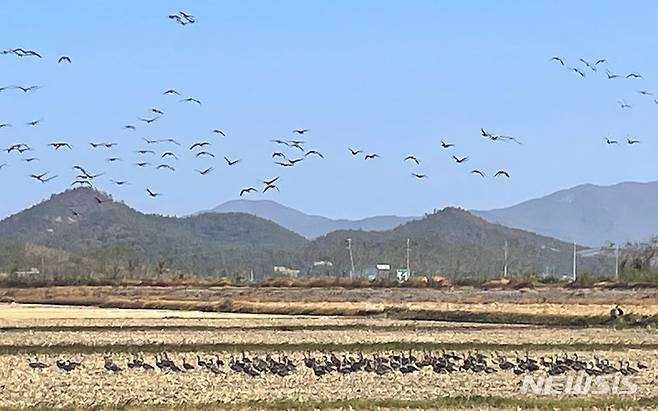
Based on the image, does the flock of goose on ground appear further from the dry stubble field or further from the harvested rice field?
the dry stubble field

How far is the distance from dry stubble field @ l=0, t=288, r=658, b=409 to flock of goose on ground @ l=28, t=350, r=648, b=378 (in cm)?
25

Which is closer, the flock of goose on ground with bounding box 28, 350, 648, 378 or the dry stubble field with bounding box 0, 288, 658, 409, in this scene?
the dry stubble field with bounding box 0, 288, 658, 409

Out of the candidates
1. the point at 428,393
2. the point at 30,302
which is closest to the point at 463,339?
the point at 428,393

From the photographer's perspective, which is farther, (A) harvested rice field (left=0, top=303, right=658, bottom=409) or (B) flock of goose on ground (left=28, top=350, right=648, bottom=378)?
(B) flock of goose on ground (left=28, top=350, right=648, bottom=378)

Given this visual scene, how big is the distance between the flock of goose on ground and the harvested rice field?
5 centimetres

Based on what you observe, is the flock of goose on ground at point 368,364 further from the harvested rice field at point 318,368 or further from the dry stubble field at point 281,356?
the dry stubble field at point 281,356

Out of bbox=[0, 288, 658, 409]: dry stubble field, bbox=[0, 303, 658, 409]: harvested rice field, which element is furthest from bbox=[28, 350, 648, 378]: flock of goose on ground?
bbox=[0, 288, 658, 409]: dry stubble field

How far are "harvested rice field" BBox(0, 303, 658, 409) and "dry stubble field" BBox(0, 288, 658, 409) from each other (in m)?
0.05

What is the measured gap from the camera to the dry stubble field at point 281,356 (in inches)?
1034

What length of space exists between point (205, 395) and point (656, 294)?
6070 cm

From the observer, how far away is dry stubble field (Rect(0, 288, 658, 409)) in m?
26.3

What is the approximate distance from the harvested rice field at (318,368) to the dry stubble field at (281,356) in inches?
1.8

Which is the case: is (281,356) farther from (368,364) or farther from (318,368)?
(318,368)

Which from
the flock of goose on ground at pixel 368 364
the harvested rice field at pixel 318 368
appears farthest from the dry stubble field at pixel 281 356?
the flock of goose on ground at pixel 368 364
